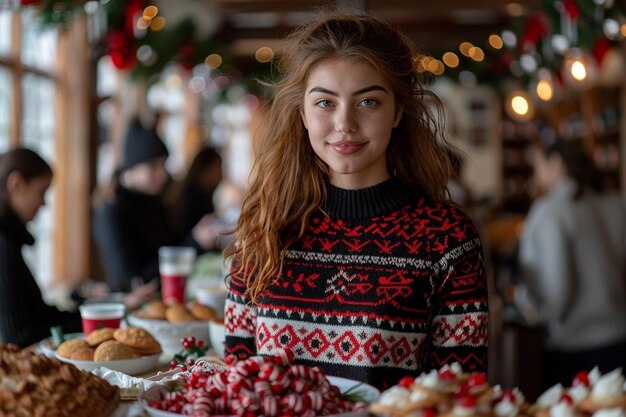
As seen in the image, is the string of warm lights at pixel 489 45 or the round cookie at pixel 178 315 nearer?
the round cookie at pixel 178 315

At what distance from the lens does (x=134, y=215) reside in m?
4.64

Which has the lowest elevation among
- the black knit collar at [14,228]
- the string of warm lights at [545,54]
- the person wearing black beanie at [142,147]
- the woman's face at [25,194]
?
the black knit collar at [14,228]

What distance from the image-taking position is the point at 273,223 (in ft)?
6.31

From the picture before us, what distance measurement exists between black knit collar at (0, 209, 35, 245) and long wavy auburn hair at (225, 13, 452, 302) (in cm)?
109

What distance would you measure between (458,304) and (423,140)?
1.42 feet

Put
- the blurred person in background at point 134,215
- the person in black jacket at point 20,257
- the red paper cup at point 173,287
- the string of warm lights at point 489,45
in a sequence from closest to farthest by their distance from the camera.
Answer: the person in black jacket at point 20,257, the red paper cup at point 173,287, the string of warm lights at point 489,45, the blurred person in background at point 134,215

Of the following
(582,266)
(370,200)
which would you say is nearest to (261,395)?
(370,200)

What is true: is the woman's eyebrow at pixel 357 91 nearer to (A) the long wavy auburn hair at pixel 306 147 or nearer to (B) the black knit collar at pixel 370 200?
(A) the long wavy auburn hair at pixel 306 147

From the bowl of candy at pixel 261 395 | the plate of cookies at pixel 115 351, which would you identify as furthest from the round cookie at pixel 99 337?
the bowl of candy at pixel 261 395

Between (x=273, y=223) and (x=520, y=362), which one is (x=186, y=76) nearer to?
(x=520, y=362)

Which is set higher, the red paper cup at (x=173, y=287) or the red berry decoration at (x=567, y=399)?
the red berry decoration at (x=567, y=399)

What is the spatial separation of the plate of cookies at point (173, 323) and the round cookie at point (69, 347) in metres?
0.41

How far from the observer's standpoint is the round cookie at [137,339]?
7.14ft

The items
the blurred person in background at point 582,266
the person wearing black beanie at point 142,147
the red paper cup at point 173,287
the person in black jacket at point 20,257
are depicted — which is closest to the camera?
the person in black jacket at point 20,257
